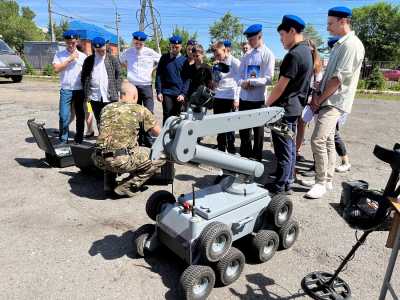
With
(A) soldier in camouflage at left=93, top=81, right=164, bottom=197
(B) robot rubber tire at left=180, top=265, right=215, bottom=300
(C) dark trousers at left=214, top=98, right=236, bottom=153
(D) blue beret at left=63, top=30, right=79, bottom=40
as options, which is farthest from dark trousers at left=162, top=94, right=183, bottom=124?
(B) robot rubber tire at left=180, top=265, right=215, bottom=300

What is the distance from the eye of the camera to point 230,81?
539 centimetres

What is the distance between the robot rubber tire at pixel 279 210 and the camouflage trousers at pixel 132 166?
1537 mm

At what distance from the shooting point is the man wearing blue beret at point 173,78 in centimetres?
591

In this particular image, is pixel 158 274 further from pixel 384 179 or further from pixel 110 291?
pixel 384 179

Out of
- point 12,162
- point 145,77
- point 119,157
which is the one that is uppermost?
point 145,77

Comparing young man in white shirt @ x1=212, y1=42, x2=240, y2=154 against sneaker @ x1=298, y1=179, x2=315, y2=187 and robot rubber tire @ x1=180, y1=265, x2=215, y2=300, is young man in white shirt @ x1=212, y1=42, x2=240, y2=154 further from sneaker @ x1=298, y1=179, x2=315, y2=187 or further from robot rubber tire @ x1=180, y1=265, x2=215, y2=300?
robot rubber tire @ x1=180, y1=265, x2=215, y2=300

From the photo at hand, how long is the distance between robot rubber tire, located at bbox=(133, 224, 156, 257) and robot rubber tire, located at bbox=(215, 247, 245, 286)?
27.4 inches

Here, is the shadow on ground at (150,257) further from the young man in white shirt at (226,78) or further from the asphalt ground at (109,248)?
the young man in white shirt at (226,78)

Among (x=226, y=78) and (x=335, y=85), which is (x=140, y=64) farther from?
(x=335, y=85)

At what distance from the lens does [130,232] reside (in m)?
3.49

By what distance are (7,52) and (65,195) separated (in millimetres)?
16523

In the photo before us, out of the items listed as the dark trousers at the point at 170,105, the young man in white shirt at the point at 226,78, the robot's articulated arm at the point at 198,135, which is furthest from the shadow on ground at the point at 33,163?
the robot's articulated arm at the point at 198,135

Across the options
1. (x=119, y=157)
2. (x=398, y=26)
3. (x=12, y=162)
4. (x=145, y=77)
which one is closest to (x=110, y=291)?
(x=119, y=157)

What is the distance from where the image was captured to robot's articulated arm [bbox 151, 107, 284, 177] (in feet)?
7.53
